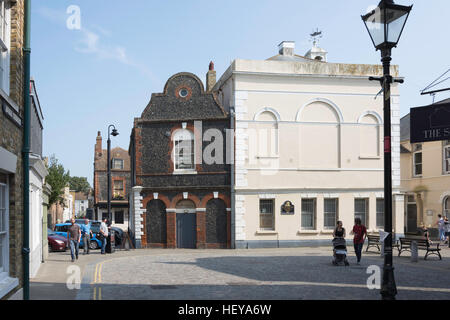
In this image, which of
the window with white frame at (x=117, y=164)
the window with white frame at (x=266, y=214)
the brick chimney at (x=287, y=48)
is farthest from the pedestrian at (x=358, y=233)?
the window with white frame at (x=117, y=164)

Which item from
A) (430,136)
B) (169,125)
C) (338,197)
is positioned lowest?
(338,197)

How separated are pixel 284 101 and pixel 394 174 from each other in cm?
758

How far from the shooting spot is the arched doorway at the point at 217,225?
84.9 feet

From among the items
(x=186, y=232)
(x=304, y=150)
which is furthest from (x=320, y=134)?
(x=186, y=232)

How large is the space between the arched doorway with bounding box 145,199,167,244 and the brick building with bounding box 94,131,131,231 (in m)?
28.6

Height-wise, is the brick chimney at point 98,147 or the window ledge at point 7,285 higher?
the brick chimney at point 98,147

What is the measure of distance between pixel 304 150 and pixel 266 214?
405 centimetres

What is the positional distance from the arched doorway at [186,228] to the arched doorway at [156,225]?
737 mm

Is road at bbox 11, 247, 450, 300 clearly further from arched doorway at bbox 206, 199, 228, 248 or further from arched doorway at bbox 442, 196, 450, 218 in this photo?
arched doorway at bbox 442, 196, 450, 218

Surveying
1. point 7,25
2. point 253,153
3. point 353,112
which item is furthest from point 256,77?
point 7,25

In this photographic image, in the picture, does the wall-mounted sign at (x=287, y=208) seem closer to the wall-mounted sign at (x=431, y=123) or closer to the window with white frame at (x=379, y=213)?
the window with white frame at (x=379, y=213)

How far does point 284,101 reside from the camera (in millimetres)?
26656

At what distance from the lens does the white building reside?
2611cm
